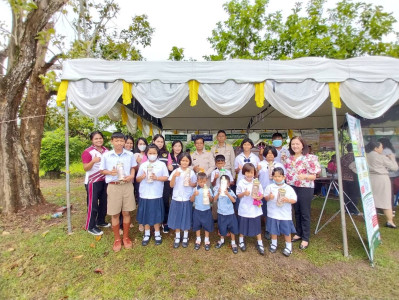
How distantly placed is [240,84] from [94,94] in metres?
2.39

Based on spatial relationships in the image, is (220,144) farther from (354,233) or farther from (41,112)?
(41,112)

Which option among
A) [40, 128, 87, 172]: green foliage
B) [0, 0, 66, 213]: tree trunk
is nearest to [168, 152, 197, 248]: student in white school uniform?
[0, 0, 66, 213]: tree trunk

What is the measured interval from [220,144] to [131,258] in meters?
2.38

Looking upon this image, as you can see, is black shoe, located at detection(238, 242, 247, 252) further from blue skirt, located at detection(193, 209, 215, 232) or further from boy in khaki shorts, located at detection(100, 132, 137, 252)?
boy in khaki shorts, located at detection(100, 132, 137, 252)

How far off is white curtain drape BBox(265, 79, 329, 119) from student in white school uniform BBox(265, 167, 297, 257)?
108 cm

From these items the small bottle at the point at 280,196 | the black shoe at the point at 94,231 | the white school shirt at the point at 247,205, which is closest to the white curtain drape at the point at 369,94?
the small bottle at the point at 280,196

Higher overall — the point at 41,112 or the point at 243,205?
the point at 41,112

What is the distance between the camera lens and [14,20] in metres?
4.68

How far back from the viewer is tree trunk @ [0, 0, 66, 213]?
15.1 ft

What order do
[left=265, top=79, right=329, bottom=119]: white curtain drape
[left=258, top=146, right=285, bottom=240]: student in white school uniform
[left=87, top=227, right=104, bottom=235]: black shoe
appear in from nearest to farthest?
[left=265, top=79, right=329, bottom=119]: white curtain drape < [left=258, top=146, right=285, bottom=240]: student in white school uniform < [left=87, top=227, right=104, bottom=235]: black shoe

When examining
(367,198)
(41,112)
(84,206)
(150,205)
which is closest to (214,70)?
(150,205)

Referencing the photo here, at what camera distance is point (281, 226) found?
308 centimetres

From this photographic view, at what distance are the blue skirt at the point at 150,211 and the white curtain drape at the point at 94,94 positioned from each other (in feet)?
5.44

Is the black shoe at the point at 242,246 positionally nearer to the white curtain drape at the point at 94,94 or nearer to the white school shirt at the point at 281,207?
the white school shirt at the point at 281,207
